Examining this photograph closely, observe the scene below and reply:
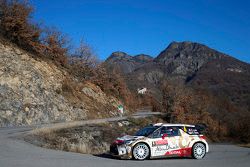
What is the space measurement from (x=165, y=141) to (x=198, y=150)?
1604 millimetres

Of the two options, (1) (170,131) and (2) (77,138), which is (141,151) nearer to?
(1) (170,131)

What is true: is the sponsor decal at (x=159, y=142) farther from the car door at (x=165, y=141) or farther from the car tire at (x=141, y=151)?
the car tire at (x=141, y=151)

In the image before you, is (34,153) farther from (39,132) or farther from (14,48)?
(14,48)

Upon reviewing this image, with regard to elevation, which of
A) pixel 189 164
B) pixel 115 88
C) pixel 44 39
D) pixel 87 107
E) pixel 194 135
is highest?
pixel 44 39

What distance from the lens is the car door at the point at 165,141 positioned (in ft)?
46.8

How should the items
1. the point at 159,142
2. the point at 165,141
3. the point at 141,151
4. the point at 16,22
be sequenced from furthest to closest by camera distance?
1. the point at 16,22
2. the point at 165,141
3. the point at 159,142
4. the point at 141,151

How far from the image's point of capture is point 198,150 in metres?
15.0

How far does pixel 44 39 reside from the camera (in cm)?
4697

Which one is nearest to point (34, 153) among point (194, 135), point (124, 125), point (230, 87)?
point (194, 135)

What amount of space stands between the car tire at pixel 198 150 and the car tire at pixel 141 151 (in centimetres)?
219

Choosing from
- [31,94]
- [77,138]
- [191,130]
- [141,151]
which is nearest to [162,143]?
[141,151]

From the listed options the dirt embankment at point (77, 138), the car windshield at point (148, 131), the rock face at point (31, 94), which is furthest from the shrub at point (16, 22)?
the car windshield at point (148, 131)

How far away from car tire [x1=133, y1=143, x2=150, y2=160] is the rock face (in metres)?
18.2

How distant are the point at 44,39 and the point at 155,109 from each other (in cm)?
3925
